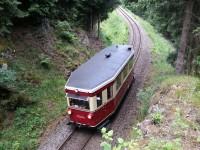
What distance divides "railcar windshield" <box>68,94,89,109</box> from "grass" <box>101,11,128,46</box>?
19930 millimetres

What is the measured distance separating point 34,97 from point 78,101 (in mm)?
3734

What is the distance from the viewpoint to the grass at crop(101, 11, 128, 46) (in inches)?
1479

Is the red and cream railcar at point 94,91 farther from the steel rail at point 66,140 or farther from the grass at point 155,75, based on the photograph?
the grass at point 155,75

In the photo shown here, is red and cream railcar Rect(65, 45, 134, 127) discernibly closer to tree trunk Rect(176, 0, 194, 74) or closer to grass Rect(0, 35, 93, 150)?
grass Rect(0, 35, 93, 150)

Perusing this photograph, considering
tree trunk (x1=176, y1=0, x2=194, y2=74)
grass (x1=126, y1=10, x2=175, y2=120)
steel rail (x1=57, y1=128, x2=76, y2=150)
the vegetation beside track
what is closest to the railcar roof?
grass (x1=126, y1=10, x2=175, y2=120)

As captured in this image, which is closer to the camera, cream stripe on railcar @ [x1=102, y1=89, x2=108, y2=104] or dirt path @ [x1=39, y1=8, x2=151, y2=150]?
dirt path @ [x1=39, y1=8, x2=151, y2=150]

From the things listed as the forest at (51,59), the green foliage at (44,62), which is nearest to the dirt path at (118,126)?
the forest at (51,59)

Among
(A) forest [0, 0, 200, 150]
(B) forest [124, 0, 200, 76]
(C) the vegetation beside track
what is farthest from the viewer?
(B) forest [124, 0, 200, 76]

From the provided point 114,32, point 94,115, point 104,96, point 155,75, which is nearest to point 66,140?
point 94,115

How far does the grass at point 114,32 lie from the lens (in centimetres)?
3758

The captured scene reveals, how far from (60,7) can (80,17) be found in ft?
14.0

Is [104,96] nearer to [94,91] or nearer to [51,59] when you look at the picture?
[94,91]

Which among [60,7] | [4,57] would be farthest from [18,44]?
[60,7]

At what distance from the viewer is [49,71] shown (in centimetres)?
2106
